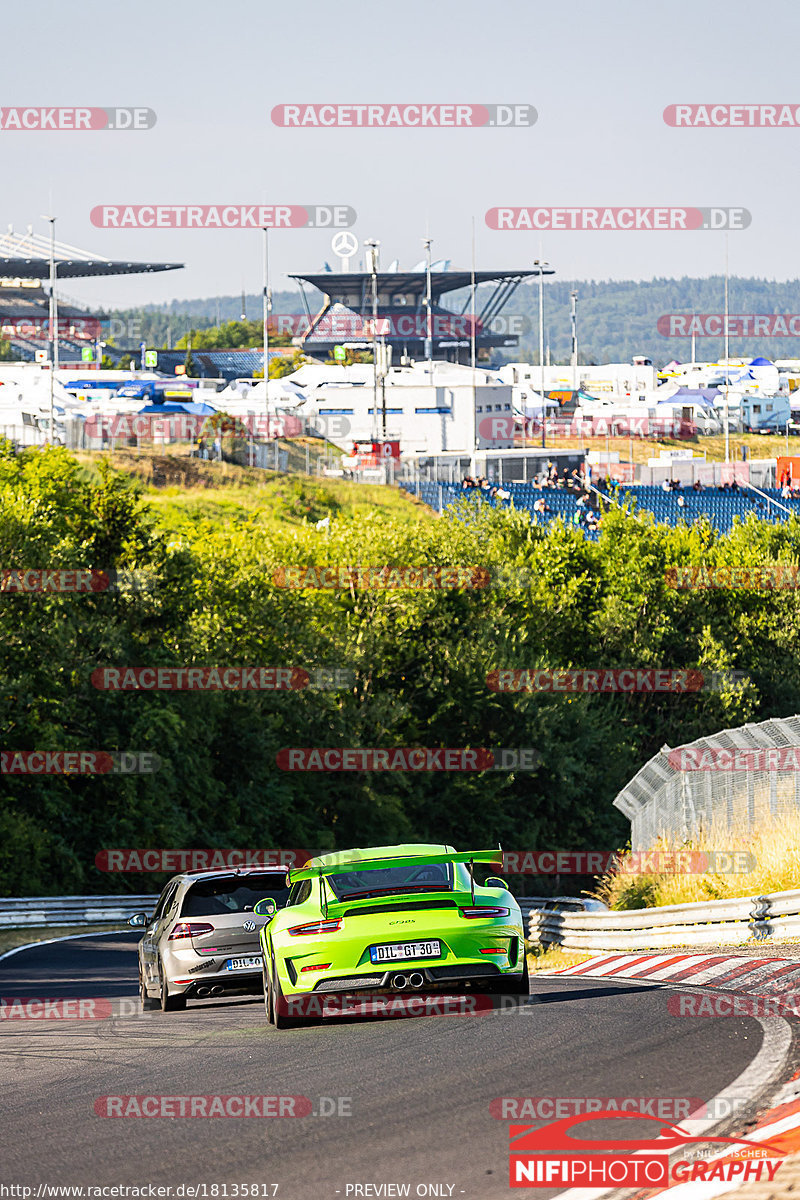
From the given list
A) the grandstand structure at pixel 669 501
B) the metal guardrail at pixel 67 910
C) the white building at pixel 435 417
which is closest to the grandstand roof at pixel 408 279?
the white building at pixel 435 417

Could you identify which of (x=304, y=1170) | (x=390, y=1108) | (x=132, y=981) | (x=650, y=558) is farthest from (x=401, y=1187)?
(x=650, y=558)

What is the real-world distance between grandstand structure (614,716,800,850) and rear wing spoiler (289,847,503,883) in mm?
8390

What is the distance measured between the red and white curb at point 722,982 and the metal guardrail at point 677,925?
0.60 m

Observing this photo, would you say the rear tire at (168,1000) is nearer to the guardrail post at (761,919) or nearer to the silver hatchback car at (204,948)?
the silver hatchback car at (204,948)

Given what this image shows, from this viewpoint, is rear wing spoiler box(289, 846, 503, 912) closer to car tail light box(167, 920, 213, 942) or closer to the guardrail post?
car tail light box(167, 920, 213, 942)

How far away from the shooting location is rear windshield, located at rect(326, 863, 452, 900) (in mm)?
10953

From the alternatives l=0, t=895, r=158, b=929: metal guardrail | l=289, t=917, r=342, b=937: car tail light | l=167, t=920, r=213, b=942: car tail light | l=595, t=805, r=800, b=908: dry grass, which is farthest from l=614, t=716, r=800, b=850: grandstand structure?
l=0, t=895, r=158, b=929: metal guardrail

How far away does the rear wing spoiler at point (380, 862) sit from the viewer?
37.8 feet

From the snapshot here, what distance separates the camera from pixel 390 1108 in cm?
774

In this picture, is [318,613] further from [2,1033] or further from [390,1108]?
[390,1108]

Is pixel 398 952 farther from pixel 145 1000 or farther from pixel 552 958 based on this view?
pixel 552 958

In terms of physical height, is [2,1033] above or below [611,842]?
above

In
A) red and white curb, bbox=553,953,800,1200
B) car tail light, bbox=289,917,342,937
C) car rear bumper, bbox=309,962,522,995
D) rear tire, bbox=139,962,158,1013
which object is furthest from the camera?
rear tire, bbox=139,962,158,1013

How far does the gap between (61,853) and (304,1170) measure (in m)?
30.9
